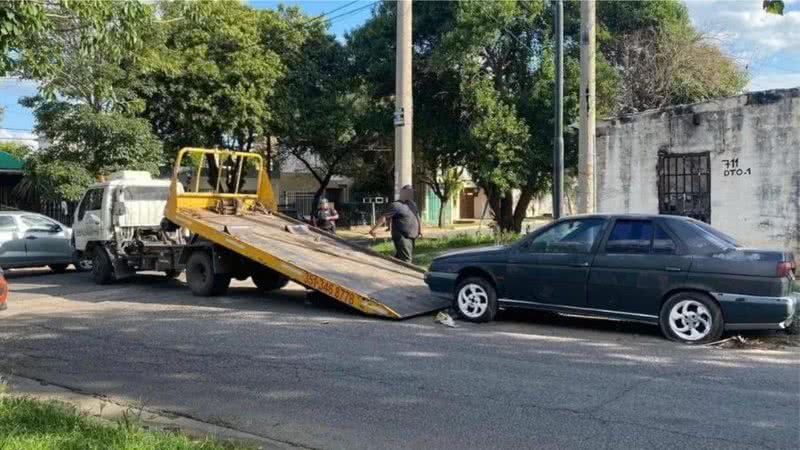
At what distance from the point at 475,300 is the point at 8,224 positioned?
11816 mm

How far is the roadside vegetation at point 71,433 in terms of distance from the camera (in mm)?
4711

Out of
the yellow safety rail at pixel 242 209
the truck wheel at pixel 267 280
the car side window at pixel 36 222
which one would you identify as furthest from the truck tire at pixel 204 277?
the car side window at pixel 36 222

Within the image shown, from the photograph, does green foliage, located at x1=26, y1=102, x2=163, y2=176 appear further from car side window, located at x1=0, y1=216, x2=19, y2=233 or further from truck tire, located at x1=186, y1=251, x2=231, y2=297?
truck tire, located at x1=186, y1=251, x2=231, y2=297

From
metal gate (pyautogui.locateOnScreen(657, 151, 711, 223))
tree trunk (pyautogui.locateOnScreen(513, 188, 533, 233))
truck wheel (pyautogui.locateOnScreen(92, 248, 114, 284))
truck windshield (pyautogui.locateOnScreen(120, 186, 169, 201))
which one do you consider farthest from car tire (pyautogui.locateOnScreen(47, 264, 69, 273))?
tree trunk (pyautogui.locateOnScreen(513, 188, 533, 233))

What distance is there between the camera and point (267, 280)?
13703 millimetres

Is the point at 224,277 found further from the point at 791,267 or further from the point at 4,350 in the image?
the point at 791,267

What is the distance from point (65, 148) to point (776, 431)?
2110cm

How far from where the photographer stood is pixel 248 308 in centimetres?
1159

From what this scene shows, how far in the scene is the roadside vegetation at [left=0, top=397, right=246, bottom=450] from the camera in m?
4.71

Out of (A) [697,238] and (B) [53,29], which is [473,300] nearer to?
(A) [697,238]

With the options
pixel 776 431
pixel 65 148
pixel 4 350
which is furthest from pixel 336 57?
pixel 776 431

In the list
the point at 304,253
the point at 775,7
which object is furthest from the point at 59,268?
the point at 775,7

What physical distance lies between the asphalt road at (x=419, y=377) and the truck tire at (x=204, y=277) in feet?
4.55

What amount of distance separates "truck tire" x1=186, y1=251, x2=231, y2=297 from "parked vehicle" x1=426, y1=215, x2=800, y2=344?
13.7 ft
